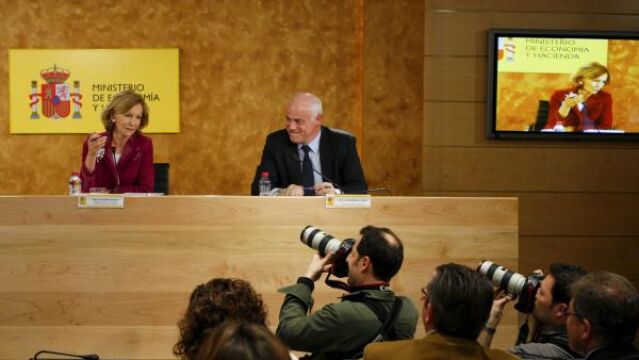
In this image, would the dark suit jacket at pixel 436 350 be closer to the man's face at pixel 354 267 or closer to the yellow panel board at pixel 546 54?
the man's face at pixel 354 267

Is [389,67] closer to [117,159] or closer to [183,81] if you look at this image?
[183,81]

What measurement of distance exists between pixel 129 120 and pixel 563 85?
2.64 m

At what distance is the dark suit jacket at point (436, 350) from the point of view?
204 cm

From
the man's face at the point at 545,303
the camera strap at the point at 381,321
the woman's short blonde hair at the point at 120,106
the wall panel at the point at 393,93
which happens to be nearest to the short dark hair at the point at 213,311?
the camera strap at the point at 381,321

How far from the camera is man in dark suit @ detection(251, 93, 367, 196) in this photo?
421cm

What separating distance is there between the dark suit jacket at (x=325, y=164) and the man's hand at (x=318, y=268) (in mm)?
1363

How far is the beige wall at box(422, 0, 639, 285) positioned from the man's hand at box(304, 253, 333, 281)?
247 cm

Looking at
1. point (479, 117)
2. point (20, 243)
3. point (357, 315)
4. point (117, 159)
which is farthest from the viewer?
point (479, 117)

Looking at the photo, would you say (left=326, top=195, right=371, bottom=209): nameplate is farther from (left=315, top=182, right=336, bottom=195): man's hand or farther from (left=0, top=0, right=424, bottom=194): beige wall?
(left=0, top=0, right=424, bottom=194): beige wall

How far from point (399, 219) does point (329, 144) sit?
0.92 metres

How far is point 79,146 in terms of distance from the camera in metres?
5.96

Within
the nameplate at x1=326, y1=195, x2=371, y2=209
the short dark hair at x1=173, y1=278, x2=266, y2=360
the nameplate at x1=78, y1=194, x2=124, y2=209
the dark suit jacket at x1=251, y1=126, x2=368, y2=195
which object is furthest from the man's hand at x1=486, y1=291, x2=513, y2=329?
the dark suit jacket at x1=251, y1=126, x2=368, y2=195

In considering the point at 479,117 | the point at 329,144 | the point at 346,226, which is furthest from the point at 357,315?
the point at 479,117

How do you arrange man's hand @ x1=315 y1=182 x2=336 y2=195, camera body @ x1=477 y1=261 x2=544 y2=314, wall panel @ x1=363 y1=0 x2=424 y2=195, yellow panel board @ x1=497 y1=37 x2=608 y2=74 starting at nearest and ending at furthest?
camera body @ x1=477 y1=261 x2=544 y2=314 < man's hand @ x1=315 y1=182 x2=336 y2=195 < yellow panel board @ x1=497 y1=37 x2=608 y2=74 < wall panel @ x1=363 y1=0 x2=424 y2=195
